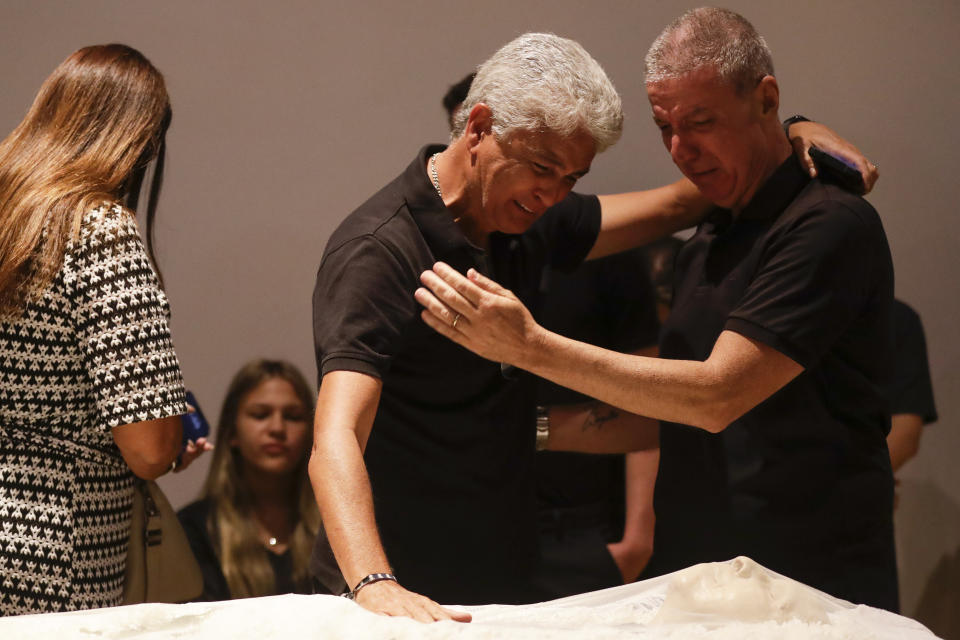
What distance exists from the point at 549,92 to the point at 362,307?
0.51m

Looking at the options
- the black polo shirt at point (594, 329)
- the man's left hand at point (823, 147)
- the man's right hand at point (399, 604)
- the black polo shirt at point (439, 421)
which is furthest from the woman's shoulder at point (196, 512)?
the man's left hand at point (823, 147)

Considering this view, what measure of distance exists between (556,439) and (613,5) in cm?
121

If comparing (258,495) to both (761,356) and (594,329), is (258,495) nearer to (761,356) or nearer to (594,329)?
(594,329)

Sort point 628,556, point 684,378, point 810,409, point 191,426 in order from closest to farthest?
point 684,378 < point 810,409 < point 191,426 < point 628,556

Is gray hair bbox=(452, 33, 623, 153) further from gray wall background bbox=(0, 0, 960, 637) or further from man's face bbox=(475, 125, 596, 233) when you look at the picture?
gray wall background bbox=(0, 0, 960, 637)

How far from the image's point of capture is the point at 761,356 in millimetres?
1907

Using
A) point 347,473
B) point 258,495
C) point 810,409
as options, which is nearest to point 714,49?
point 810,409

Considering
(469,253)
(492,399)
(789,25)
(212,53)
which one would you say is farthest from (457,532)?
(789,25)

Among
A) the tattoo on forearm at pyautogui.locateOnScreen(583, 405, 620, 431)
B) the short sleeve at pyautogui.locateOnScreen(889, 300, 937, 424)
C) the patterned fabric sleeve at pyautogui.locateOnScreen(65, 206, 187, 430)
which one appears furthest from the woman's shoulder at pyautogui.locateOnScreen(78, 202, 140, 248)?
the short sleeve at pyautogui.locateOnScreen(889, 300, 937, 424)

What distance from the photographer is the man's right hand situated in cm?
151

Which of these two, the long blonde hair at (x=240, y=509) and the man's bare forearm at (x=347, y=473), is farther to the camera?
the long blonde hair at (x=240, y=509)

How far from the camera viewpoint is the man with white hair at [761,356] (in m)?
1.91

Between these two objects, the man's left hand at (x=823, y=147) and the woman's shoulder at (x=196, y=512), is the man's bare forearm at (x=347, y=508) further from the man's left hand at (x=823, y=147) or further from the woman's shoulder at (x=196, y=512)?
the woman's shoulder at (x=196, y=512)

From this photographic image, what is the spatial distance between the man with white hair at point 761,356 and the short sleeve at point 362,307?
0.27m
